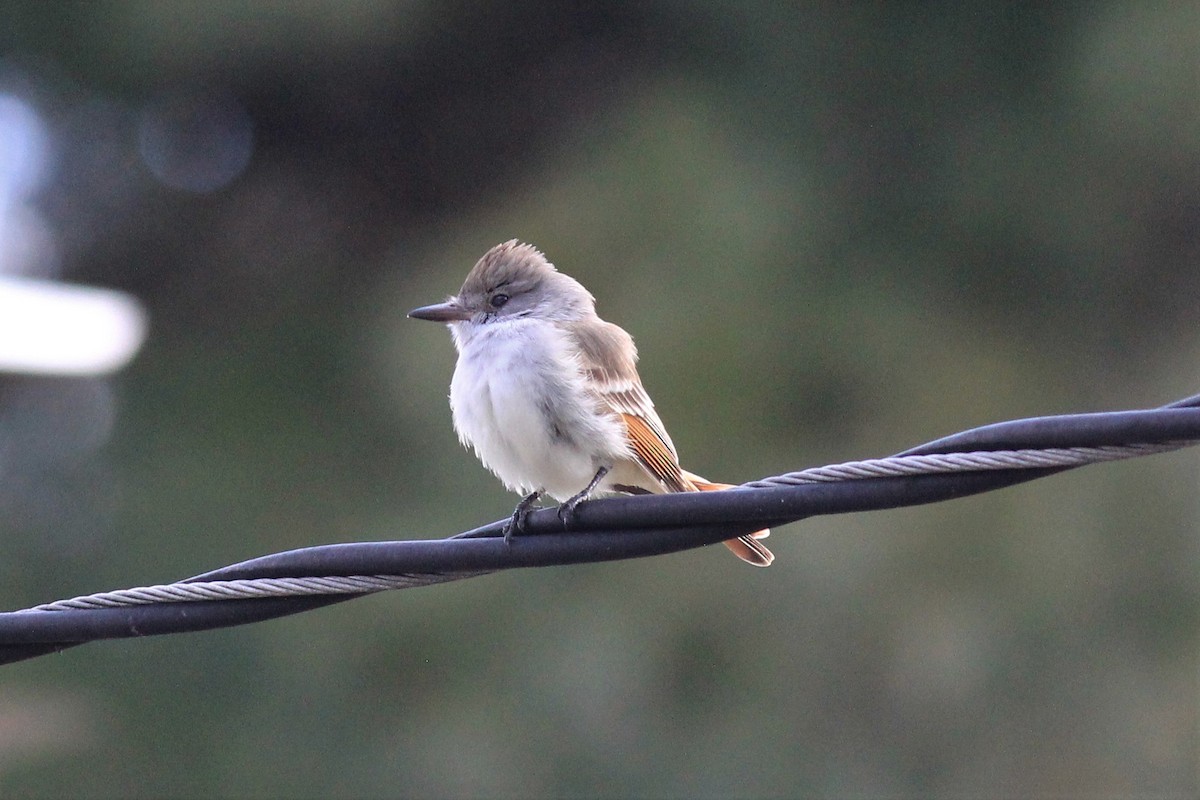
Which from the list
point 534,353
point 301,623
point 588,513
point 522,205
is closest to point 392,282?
point 522,205

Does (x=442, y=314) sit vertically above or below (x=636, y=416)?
above

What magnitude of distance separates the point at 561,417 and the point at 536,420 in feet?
0.22

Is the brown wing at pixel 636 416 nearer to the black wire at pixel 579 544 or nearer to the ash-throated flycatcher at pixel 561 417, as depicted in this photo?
the ash-throated flycatcher at pixel 561 417

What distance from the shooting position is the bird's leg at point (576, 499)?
2480 millimetres

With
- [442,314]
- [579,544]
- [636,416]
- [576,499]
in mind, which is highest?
[442,314]

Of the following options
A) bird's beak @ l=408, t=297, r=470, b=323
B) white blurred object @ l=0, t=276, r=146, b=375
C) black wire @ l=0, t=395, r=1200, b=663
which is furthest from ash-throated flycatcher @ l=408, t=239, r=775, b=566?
white blurred object @ l=0, t=276, r=146, b=375

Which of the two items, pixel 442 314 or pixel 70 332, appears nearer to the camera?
pixel 442 314

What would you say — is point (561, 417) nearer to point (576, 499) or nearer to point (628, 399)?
point (628, 399)

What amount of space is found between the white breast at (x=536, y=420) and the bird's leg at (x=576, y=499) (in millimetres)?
36

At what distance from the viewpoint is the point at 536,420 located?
11.0 ft

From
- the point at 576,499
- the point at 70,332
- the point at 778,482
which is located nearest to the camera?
the point at 778,482

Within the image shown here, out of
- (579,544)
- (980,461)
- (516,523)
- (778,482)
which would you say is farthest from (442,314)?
(980,461)

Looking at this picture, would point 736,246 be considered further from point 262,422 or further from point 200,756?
point 200,756

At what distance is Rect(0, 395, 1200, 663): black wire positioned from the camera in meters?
2.14
